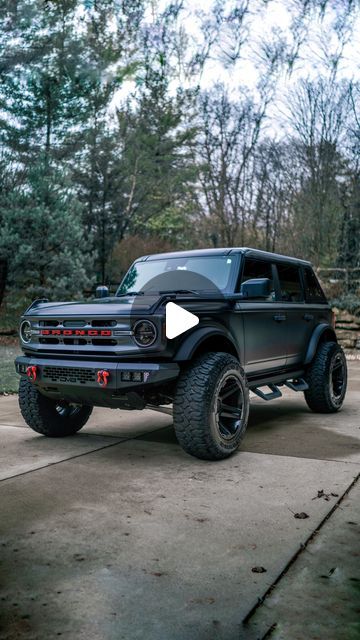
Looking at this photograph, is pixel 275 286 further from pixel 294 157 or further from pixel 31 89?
pixel 31 89

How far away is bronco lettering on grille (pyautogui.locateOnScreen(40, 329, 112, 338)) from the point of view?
14.7 feet

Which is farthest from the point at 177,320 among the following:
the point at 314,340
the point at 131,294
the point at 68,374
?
the point at 314,340

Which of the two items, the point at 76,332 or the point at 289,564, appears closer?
the point at 289,564

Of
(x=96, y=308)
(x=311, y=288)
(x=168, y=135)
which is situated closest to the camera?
(x=96, y=308)

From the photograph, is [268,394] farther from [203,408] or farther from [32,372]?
[32,372]

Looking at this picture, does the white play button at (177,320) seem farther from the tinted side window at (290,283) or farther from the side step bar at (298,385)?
the side step bar at (298,385)

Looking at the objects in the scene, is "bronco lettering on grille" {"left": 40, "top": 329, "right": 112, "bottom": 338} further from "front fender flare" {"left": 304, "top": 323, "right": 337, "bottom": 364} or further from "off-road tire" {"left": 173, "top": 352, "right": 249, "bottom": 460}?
"front fender flare" {"left": 304, "top": 323, "right": 337, "bottom": 364}

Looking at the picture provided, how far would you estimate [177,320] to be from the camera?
14.4ft

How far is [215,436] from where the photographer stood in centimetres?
448

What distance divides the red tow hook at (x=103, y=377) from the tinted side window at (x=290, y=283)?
8.78 feet

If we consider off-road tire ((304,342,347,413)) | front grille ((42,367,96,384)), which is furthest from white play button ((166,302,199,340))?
off-road tire ((304,342,347,413))

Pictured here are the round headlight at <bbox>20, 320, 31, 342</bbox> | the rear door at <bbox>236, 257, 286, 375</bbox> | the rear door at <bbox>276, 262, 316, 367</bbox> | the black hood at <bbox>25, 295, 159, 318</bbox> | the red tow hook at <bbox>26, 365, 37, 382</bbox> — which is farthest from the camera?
the rear door at <bbox>276, 262, 316, 367</bbox>

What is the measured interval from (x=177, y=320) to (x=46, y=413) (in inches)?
70.5

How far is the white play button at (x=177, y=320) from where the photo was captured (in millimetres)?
4306
